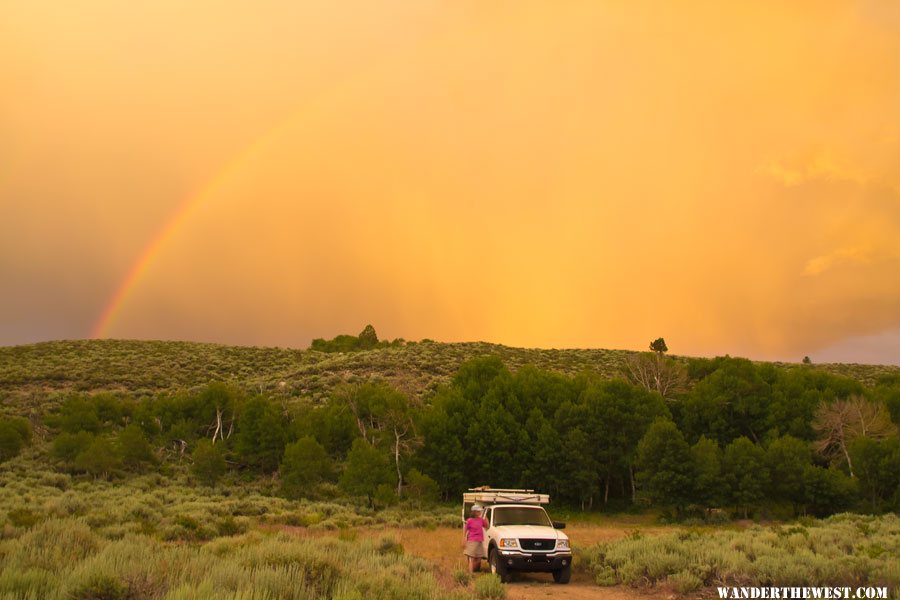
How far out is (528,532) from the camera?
17422 mm

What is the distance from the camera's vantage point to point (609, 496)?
4991cm

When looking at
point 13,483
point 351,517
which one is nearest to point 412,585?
point 351,517

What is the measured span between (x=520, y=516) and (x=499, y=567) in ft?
7.58

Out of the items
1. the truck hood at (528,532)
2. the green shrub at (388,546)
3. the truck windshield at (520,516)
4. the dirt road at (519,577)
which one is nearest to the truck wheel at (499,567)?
the dirt road at (519,577)

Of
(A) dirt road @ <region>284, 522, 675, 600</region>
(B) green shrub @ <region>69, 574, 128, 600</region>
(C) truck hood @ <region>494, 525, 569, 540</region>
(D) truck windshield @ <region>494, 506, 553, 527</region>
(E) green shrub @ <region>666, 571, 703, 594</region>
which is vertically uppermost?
(B) green shrub @ <region>69, 574, 128, 600</region>

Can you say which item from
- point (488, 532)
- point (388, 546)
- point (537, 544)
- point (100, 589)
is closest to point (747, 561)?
point (537, 544)

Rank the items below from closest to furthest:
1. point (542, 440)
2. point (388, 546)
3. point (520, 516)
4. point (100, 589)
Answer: point (100, 589) → point (388, 546) → point (520, 516) → point (542, 440)

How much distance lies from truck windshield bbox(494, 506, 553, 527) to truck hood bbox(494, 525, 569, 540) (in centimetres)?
49

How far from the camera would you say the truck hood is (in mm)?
17094

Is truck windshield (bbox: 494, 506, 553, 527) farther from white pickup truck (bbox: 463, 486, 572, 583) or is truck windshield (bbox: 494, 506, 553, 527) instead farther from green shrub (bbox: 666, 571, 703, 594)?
green shrub (bbox: 666, 571, 703, 594)

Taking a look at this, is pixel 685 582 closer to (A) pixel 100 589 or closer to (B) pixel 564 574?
(B) pixel 564 574

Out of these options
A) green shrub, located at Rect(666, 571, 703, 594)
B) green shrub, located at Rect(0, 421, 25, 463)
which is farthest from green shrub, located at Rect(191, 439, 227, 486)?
green shrub, located at Rect(666, 571, 703, 594)

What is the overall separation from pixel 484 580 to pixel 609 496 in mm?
39170

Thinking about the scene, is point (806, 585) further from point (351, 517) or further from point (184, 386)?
point (184, 386)
